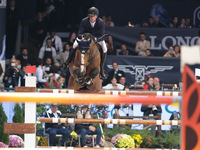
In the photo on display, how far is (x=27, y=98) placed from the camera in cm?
262

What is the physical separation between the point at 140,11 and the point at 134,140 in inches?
328

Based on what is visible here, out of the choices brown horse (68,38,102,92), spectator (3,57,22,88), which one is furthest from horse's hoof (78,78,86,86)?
spectator (3,57,22,88)

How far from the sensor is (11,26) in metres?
14.0

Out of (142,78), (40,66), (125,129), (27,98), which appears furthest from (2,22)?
(27,98)

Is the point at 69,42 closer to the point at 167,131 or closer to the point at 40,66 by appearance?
the point at 40,66

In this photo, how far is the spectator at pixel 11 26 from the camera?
Answer: 13781 mm

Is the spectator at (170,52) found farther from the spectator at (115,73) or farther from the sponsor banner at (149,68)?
the spectator at (115,73)

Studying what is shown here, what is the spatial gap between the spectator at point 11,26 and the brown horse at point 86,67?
21.4 ft

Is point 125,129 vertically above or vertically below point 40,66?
below

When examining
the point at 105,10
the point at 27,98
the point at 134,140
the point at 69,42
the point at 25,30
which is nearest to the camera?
the point at 27,98

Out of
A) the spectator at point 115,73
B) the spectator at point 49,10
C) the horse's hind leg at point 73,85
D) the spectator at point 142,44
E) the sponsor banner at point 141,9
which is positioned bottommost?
the horse's hind leg at point 73,85

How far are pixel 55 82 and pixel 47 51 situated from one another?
1648mm

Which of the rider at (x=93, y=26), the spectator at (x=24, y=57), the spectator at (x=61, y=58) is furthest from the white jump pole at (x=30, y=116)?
the spectator at (x=61, y=58)

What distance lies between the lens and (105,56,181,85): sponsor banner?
1285 centimetres
